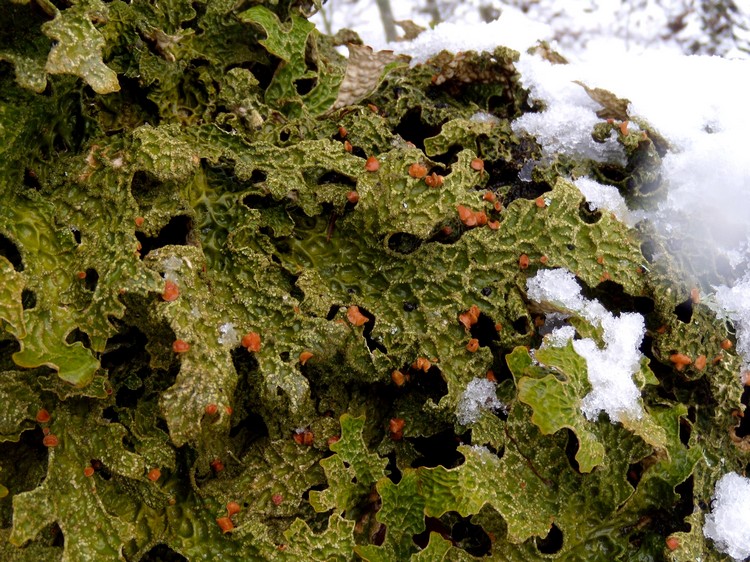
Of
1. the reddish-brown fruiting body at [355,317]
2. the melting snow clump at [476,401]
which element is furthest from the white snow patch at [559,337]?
the reddish-brown fruiting body at [355,317]

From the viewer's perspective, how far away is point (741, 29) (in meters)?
4.45

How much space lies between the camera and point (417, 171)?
53.2 inches

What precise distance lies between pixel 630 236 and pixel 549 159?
296mm

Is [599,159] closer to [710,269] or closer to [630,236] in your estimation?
[630,236]

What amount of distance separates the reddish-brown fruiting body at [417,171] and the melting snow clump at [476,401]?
474 millimetres

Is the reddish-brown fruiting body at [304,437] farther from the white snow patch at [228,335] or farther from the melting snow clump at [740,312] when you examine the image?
the melting snow clump at [740,312]

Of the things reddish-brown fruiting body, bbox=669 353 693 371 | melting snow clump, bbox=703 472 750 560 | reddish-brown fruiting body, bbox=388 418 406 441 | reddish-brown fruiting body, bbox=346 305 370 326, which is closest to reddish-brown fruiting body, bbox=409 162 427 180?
reddish-brown fruiting body, bbox=346 305 370 326

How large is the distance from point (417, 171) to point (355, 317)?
0.36m

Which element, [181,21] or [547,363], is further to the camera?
[181,21]

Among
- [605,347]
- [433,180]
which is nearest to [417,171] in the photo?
[433,180]

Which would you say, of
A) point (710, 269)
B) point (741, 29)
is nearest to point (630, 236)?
point (710, 269)

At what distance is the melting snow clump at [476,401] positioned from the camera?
1.32 metres

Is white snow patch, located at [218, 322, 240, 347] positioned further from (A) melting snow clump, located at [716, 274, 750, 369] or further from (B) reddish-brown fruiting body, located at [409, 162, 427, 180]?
(A) melting snow clump, located at [716, 274, 750, 369]

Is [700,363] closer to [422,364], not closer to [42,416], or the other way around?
[422,364]
